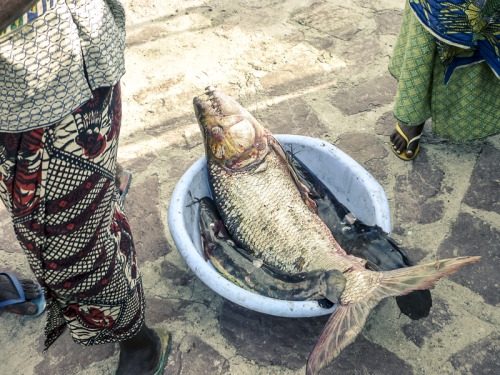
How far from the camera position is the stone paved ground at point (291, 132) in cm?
242

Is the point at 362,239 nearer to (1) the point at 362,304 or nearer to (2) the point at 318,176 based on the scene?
(1) the point at 362,304

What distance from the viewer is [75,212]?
1.47 meters

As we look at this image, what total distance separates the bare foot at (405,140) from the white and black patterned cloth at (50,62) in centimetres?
245

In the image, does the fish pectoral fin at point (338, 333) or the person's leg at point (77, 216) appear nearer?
the person's leg at point (77, 216)

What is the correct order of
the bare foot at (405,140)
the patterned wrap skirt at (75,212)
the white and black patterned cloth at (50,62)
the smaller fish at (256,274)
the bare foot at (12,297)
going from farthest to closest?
1. the bare foot at (405,140)
2. the bare foot at (12,297)
3. the smaller fish at (256,274)
4. the patterned wrap skirt at (75,212)
5. the white and black patterned cloth at (50,62)

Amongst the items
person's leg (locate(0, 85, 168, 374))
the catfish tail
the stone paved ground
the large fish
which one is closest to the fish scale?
the large fish

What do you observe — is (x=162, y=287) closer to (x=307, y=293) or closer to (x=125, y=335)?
(x=125, y=335)

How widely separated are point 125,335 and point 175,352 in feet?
1.61

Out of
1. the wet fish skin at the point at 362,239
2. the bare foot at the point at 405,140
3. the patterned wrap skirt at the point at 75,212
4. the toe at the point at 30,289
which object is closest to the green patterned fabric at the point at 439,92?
the bare foot at the point at 405,140

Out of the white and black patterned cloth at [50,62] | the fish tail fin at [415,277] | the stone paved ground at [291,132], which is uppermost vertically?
the white and black patterned cloth at [50,62]

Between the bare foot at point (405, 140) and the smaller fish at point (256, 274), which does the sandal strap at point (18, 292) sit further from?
the bare foot at point (405, 140)

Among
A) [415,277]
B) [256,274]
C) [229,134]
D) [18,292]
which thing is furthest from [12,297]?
[415,277]

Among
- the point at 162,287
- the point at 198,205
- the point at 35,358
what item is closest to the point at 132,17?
the point at 198,205

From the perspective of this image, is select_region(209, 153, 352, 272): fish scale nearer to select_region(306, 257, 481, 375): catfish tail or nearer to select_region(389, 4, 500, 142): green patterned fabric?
select_region(306, 257, 481, 375): catfish tail
